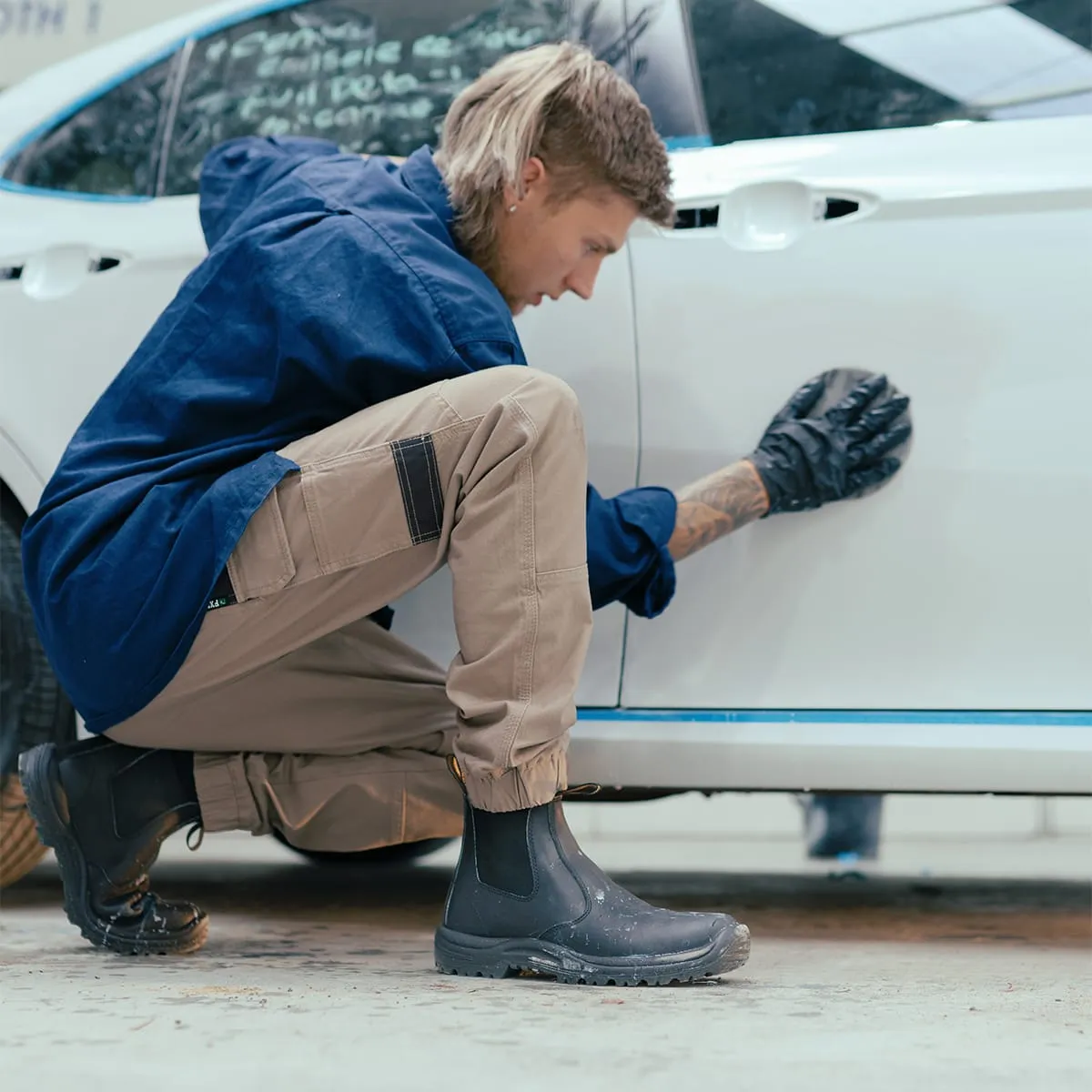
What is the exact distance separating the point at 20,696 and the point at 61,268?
1.84ft

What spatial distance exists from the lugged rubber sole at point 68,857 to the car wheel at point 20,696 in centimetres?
22

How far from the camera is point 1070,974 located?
54.4 inches

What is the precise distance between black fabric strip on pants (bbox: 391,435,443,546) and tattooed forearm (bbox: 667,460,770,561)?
35 centimetres

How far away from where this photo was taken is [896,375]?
157 centimetres

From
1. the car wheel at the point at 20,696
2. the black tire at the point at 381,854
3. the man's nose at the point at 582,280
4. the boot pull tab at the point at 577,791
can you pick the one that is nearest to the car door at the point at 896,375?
the man's nose at the point at 582,280

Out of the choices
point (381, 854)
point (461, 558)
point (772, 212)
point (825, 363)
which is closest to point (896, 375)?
point (825, 363)

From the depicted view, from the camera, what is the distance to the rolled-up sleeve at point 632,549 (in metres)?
1.44

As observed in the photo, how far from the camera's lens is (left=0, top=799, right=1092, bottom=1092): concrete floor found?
881 mm

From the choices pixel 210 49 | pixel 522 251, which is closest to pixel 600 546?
pixel 522 251

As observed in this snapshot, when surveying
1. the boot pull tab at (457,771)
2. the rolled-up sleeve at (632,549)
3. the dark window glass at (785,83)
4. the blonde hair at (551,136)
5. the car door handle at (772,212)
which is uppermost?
the dark window glass at (785,83)

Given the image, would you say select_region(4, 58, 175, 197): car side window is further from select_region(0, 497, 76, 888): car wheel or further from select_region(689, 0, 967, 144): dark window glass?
select_region(689, 0, 967, 144): dark window glass

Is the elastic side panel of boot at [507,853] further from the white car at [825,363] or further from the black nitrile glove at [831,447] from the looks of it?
the black nitrile glove at [831,447]

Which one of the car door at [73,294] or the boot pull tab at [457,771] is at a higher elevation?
the car door at [73,294]

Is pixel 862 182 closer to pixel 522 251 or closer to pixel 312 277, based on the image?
pixel 522 251
